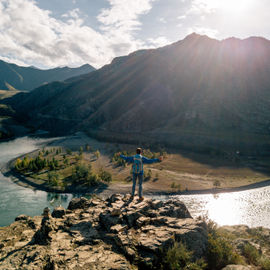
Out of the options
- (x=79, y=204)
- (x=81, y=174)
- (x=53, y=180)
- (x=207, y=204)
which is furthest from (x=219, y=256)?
(x=53, y=180)

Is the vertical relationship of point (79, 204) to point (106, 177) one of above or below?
above

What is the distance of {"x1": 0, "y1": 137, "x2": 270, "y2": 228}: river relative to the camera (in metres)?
30.7

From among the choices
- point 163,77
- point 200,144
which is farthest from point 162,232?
point 163,77

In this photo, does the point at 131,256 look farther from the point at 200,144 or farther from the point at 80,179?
the point at 200,144

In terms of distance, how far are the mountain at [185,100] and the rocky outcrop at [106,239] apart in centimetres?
7338

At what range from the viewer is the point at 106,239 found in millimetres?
9398

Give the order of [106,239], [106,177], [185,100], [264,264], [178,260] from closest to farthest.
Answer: [178,260] < [264,264] < [106,239] < [106,177] < [185,100]

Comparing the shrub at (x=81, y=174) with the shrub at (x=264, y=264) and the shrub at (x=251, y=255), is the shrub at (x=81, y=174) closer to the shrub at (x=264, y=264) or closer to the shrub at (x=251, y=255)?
the shrub at (x=251, y=255)

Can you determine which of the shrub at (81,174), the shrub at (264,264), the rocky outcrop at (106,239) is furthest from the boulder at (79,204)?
the shrub at (81,174)

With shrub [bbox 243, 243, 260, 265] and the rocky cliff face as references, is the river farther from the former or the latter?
the rocky cliff face

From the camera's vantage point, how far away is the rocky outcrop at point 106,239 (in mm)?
7820

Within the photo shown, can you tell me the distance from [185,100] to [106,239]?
130 meters

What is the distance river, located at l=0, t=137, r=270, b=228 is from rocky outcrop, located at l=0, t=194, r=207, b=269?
21.6 metres

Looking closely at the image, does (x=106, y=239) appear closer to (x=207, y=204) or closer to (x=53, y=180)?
(x=207, y=204)
